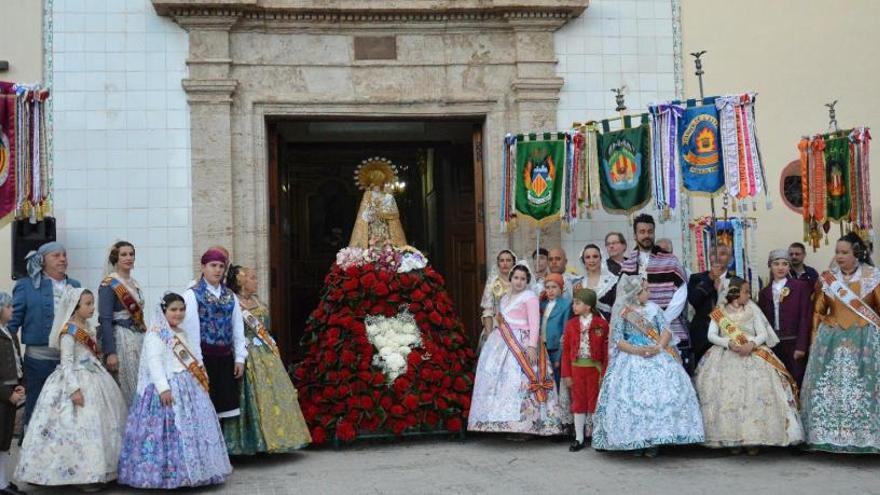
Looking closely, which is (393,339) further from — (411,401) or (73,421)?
(73,421)

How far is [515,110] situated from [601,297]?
8.42 ft

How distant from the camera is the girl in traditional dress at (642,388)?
6.89m

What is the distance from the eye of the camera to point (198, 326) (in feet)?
22.1

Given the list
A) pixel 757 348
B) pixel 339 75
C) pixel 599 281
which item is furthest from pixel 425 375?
pixel 339 75

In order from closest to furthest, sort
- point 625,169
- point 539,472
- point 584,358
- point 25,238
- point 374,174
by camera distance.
A: point 539,472, point 584,358, point 625,169, point 25,238, point 374,174

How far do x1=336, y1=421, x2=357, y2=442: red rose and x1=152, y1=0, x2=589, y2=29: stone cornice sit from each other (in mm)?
4120

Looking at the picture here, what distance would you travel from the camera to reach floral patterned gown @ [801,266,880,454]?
683 centimetres

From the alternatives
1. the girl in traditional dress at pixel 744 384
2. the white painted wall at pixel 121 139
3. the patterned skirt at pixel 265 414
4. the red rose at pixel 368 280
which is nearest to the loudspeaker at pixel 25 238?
the white painted wall at pixel 121 139

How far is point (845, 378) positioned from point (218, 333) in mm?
4410

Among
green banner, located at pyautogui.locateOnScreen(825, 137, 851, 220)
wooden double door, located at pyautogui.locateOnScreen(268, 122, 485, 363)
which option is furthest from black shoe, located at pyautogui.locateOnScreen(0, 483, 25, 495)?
green banner, located at pyautogui.locateOnScreen(825, 137, 851, 220)

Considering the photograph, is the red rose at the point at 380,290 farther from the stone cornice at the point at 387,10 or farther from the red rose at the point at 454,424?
the stone cornice at the point at 387,10

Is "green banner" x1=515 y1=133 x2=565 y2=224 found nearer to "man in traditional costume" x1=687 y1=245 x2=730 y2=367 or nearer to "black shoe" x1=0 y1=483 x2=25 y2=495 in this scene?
"man in traditional costume" x1=687 y1=245 x2=730 y2=367

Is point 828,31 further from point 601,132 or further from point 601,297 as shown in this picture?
point 601,297

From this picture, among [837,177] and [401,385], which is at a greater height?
[837,177]
